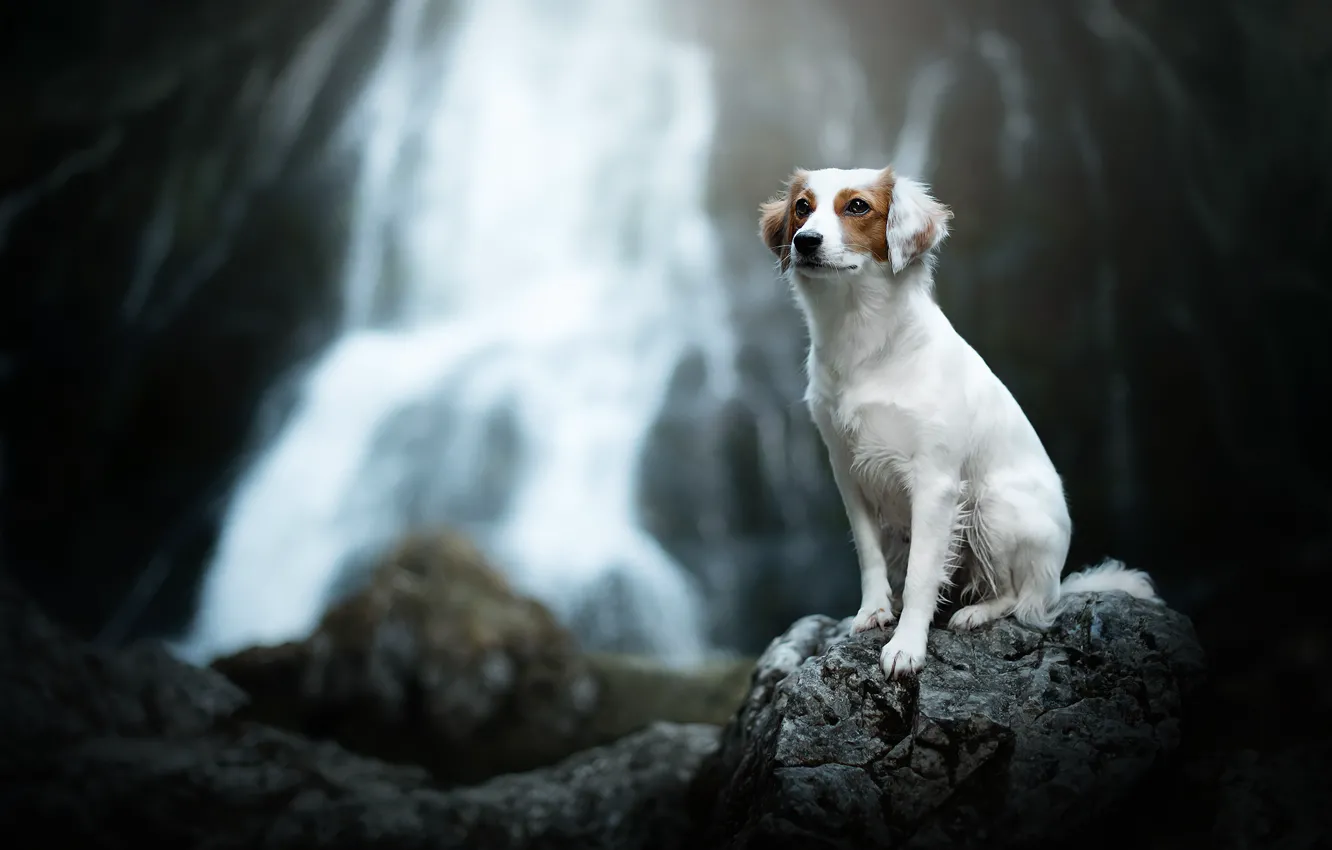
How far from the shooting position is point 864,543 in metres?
2.65

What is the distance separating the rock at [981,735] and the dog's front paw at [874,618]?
32 millimetres

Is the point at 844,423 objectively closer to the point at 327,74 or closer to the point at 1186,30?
the point at 1186,30

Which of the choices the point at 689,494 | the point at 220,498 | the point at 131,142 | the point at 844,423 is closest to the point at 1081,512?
the point at 689,494

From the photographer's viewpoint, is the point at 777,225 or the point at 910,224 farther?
the point at 777,225

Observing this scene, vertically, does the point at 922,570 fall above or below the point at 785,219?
below

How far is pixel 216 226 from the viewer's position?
638 cm

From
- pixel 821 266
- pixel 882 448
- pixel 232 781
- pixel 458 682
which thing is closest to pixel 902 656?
pixel 882 448

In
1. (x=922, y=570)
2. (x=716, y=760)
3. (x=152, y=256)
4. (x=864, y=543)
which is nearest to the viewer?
(x=922, y=570)

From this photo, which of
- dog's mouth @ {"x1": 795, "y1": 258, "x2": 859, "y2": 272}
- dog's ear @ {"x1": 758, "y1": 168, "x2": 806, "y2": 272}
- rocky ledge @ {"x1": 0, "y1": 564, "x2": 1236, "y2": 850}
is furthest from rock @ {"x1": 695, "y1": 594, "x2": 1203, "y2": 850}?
dog's ear @ {"x1": 758, "y1": 168, "x2": 806, "y2": 272}

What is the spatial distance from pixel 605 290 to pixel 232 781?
3802mm

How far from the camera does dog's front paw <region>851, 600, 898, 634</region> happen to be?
2609 mm

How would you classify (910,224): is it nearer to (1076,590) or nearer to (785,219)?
(785,219)

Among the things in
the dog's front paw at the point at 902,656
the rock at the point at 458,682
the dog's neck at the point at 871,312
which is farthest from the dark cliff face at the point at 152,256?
the dog's front paw at the point at 902,656

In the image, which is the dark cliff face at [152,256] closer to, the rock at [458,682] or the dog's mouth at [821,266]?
the rock at [458,682]
